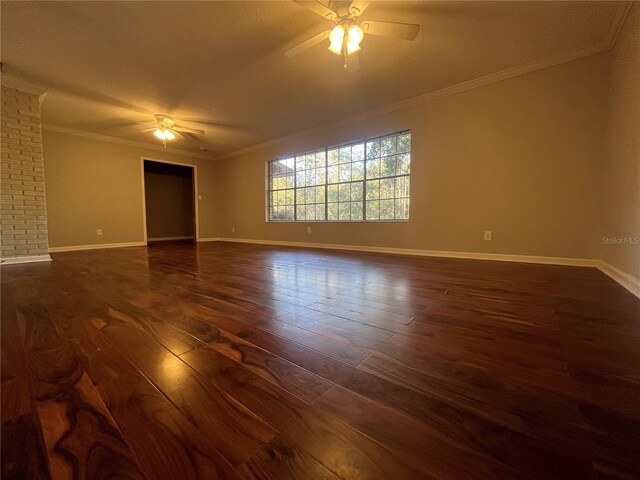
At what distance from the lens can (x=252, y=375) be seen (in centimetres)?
85

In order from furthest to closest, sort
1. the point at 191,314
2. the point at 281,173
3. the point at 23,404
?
1. the point at 281,173
2. the point at 191,314
3. the point at 23,404

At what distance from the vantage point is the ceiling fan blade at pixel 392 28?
199 cm

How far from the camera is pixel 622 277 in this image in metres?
2.00

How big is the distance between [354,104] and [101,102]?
3.76 metres

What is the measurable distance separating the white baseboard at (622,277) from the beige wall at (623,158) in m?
0.04

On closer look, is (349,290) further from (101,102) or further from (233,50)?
(101,102)

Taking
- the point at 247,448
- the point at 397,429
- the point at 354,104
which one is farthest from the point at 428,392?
the point at 354,104

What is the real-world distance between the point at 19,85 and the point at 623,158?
6593 millimetres

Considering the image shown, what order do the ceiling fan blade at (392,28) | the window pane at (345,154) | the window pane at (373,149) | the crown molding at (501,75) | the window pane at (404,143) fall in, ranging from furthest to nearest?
the window pane at (345,154) < the window pane at (373,149) < the window pane at (404,143) < the crown molding at (501,75) < the ceiling fan blade at (392,28)

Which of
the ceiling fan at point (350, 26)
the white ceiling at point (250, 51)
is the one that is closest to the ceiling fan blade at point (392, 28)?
the ceiling fan at point (350, 26)

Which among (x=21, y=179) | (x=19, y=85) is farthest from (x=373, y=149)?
(x=21, y=179)

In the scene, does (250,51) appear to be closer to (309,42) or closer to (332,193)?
(309,42)

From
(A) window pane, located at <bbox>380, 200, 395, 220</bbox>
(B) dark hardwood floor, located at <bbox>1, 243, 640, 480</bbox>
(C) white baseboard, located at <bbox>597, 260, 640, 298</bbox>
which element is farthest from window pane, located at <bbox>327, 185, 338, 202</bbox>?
(C) white baseboard, located at <bbox>597, 260, 640, 298</bbox>

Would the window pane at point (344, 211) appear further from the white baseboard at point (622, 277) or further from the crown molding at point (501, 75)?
the white baseboard at point (622, 277)
